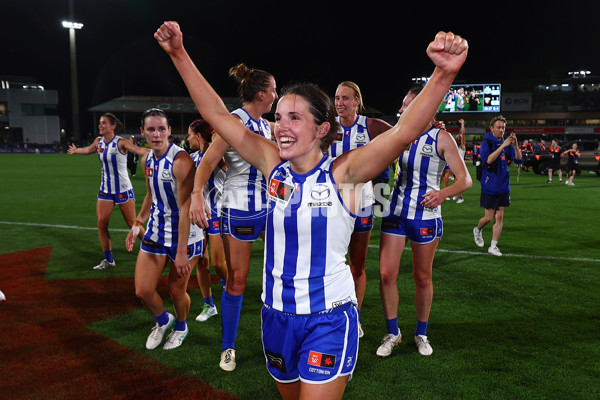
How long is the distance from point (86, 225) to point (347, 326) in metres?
9.48

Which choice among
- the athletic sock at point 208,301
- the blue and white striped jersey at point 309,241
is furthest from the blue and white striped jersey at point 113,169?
the blue and white striped jersey at point 309,241

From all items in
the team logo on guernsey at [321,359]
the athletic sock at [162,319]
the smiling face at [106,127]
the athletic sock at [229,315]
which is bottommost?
the athletic sock at [162,319]

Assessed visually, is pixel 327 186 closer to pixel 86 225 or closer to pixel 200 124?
pixel 200 124

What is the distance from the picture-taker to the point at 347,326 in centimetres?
213

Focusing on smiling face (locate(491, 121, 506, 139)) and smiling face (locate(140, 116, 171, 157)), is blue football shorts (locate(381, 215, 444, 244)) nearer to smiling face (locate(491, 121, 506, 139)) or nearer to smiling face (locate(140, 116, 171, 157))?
smiling face (locate(140, 116, 171, 157))

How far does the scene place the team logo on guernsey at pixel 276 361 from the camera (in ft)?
7.09

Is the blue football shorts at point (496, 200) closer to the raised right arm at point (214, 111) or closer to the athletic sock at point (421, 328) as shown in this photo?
the athletic sock at point (421, 328)

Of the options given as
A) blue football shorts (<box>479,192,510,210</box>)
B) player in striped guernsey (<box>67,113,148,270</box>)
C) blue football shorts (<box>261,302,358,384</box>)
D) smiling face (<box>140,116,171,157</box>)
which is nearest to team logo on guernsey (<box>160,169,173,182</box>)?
smiling face (<box>140,116,171,157</box>)

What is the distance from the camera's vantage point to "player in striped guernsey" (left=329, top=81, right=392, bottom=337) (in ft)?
13.9

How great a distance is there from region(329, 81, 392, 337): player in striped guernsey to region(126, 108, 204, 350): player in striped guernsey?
148 centimetres

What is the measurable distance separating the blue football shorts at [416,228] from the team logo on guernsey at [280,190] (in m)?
2.14

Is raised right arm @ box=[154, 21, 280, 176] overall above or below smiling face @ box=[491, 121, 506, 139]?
below

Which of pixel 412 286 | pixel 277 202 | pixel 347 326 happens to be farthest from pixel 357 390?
pixel 412 286

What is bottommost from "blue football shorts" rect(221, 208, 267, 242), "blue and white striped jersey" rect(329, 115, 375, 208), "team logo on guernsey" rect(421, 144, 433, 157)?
"blue football shorts" rect(221, 208, 267, 242)
